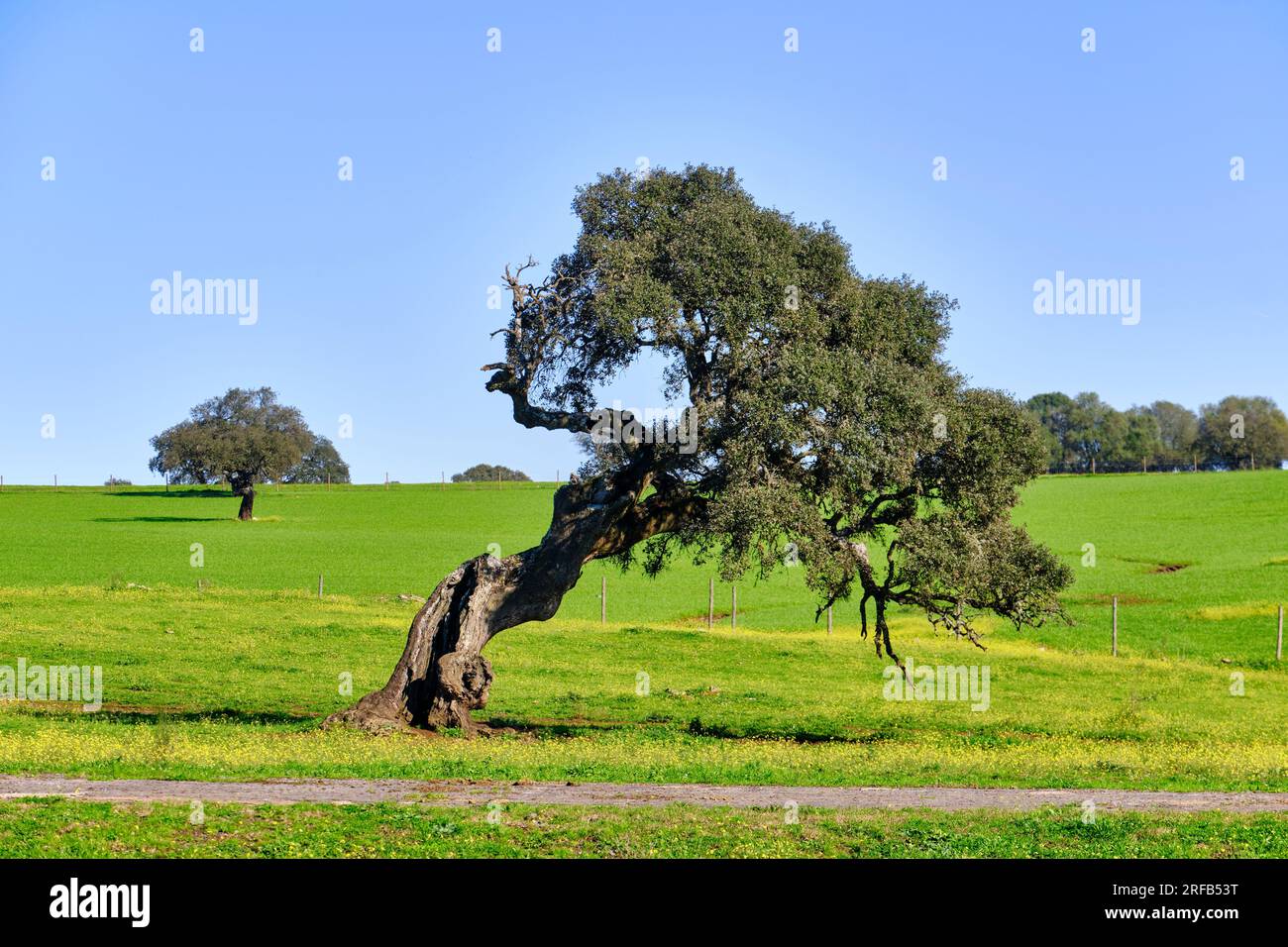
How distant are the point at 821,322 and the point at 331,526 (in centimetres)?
9196

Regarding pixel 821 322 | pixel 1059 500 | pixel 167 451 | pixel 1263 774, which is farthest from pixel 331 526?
pixel 1263 774

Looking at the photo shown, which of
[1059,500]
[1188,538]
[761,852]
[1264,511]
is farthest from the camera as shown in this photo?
[1059,500]

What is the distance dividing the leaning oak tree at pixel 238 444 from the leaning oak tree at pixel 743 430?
88817mm

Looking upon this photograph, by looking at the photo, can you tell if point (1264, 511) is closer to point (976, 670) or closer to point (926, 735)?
point (976, 670)
